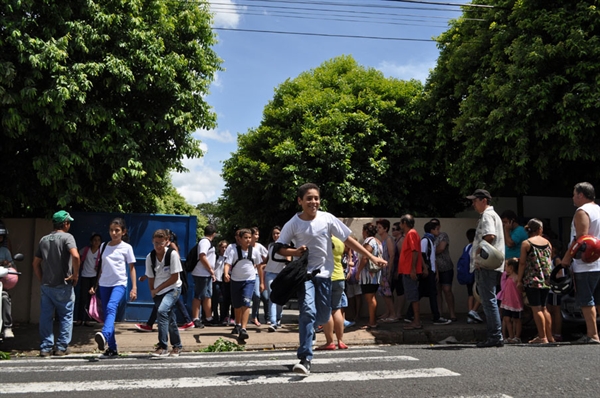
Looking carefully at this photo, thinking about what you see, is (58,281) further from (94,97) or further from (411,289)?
(411,289)

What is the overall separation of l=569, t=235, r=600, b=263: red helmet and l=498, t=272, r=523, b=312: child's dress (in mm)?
1210

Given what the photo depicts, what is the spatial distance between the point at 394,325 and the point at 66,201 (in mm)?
6220

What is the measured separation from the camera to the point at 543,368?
5.41m

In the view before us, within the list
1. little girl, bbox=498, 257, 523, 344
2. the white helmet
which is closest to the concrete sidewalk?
little girl, bbox=498, 257, 523, 344

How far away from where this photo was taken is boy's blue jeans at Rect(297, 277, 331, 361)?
17.5ft

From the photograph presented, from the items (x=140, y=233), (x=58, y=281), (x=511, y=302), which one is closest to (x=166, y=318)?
(x=58, y=281)

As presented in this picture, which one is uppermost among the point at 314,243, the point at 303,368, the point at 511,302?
the point at 314,243

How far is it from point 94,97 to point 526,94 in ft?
31.3

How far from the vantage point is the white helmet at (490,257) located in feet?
23.0

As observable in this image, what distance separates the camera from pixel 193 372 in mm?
5539

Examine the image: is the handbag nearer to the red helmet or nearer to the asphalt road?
the asphalt road

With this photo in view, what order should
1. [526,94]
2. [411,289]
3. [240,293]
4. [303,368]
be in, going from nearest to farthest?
[303,368] → [240,293] → [411,289] → [526,94]

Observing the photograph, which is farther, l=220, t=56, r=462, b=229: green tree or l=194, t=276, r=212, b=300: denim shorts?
l=220, t=56, r=462, b=229: green tree

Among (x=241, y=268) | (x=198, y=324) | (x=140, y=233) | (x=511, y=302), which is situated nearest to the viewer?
(x=511, y=302)
